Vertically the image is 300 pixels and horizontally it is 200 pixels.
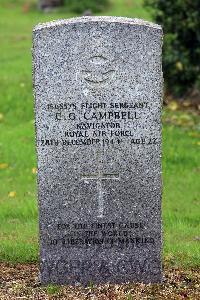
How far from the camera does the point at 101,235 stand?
6.33 m

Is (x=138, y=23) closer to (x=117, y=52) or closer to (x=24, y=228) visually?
(x=117, y=52)

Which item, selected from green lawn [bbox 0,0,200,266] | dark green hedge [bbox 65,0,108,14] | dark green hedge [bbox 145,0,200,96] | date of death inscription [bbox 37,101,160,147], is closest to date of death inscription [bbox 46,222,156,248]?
date of death inscription [bbox 37,101,160,147]

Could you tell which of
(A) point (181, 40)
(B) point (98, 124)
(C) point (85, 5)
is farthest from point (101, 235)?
(C) point (85, 5)

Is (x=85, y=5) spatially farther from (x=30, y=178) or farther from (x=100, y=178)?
(x=100, y=178)

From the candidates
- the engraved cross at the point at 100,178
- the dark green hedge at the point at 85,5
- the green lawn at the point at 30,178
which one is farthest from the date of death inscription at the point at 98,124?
the dark green hedge at the point at 85,5

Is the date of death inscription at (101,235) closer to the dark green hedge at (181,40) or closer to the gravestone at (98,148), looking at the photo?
the gravestone at (98,148)

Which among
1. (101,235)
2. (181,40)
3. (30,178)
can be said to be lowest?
(101,235)

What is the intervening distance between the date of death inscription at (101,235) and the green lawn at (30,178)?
782mm

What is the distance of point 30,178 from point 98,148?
12.8 feet

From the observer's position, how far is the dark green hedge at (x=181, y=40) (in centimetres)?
1351

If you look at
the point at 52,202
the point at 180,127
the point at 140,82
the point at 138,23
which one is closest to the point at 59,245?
the point at 52,202

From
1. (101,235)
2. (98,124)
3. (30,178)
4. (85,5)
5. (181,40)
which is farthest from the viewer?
(85,5)

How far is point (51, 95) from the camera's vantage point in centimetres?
612

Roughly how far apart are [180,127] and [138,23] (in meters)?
5.99
